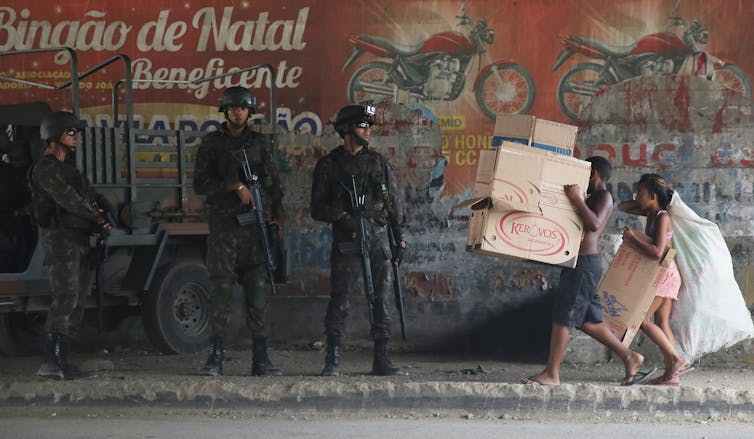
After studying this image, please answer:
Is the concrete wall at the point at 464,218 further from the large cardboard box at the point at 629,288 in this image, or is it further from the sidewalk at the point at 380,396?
the sidewalk at the point at 380,396

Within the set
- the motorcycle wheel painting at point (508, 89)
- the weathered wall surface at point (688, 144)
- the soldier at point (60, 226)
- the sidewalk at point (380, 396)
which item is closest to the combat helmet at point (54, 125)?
the soldier at point (60, 226)

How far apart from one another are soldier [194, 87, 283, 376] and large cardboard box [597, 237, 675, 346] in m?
2.33

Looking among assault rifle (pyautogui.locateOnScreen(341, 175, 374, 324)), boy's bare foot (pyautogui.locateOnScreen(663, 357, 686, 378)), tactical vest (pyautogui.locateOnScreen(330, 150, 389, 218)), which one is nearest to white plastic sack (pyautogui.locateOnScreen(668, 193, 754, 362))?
boy's bare foot (pyautogui.locateOnScreen(663, 357, 686, 378))

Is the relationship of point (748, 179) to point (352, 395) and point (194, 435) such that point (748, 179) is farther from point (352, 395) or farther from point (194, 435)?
point (194, 435)

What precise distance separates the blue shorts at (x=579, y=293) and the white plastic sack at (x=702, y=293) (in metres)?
0.70

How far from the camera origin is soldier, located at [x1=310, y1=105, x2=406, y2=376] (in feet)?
24.9

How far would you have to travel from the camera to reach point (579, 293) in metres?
7.12

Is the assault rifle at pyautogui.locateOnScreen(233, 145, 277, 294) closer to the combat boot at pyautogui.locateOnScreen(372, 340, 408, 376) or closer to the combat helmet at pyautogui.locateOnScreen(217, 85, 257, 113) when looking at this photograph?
the combat helmet at pyautogui.locateOnScreen(217, 85, 257, 113)

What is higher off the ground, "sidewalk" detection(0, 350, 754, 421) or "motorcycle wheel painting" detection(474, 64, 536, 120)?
"motorcycle wheel painting" detection(474, 64, 536, 120)

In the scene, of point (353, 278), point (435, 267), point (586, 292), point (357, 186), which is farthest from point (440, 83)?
point (586, 292)

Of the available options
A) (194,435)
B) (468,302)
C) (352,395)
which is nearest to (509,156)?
(352,395)

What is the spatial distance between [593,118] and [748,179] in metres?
1.38

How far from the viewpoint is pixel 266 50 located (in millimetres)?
9812

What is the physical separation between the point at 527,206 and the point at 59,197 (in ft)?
10.2
